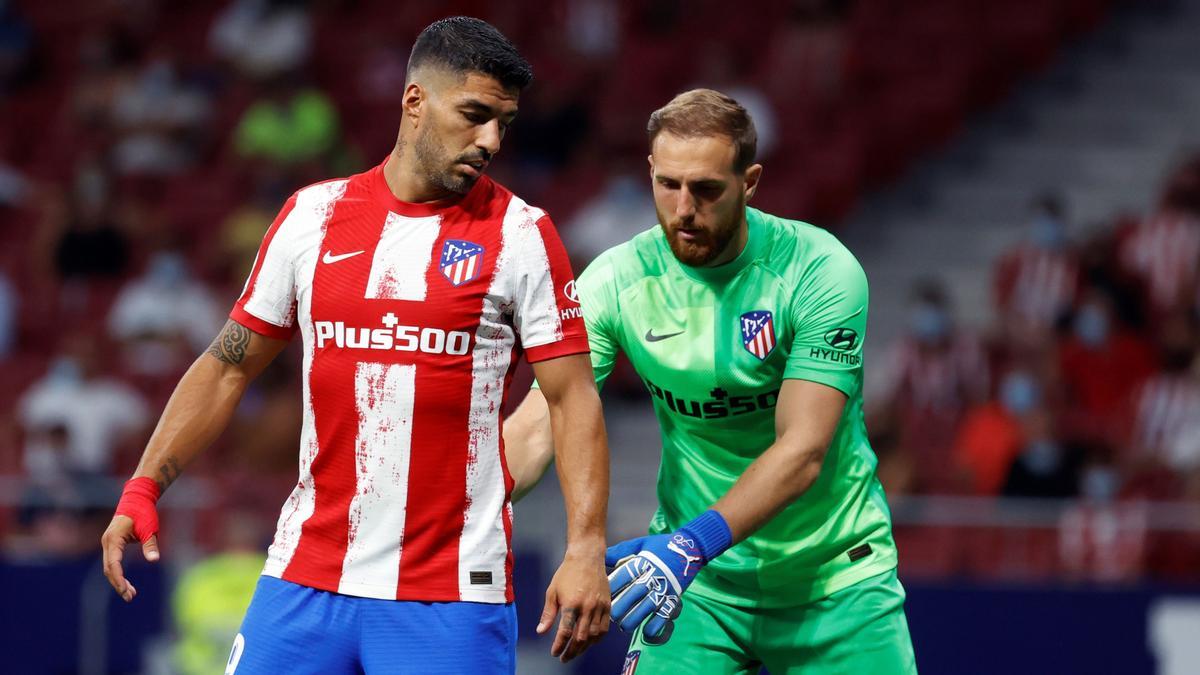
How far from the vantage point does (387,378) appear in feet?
14.2

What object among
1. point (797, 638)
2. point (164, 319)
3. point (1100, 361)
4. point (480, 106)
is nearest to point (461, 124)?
point (480, 106)

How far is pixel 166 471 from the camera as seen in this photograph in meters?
4.55

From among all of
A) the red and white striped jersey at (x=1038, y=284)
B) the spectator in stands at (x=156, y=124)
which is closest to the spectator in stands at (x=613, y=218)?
the red and white striped jersey at (x=1038, y=284)

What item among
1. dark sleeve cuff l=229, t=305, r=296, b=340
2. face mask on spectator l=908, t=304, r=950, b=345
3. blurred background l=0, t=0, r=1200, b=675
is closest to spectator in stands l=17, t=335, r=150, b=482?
blurred background l=0, t=0, r=1200, b=675

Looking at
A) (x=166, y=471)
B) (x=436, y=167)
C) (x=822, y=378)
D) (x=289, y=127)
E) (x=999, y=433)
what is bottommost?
(x=999, y=433)

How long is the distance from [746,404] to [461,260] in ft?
3.57

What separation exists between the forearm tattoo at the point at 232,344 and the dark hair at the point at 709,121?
1222 millimetres

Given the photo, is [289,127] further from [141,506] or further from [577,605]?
[577,605]

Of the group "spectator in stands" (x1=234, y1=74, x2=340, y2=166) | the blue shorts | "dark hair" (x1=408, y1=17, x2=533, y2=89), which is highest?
"spectator in stands" (x1=234, y1=74, x2=340, y2=166)

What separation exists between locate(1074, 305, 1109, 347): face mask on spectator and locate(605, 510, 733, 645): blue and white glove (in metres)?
7.74

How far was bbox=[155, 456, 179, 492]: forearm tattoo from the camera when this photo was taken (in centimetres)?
455

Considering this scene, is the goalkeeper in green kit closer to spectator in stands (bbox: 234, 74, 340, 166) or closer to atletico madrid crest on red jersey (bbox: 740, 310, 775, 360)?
atletico madrid crest on red jersey (bbox: 740, 310, 775, 360)

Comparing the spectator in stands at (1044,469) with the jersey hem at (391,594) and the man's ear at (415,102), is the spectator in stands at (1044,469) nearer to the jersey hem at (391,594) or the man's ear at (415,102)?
the jersey hem at (391,594)

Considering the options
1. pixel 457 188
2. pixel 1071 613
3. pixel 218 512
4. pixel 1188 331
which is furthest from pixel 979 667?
pixel 457 188
